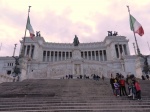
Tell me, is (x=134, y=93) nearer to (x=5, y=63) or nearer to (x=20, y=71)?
(x=20, y=71)

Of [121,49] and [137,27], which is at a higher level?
[121,49]

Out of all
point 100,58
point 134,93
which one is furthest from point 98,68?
point 100,58

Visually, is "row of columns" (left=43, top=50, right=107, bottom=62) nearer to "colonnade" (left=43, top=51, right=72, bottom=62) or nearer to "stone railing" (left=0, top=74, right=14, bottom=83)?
"colonnade" (left=43, top=51, right=72, bottom=62)

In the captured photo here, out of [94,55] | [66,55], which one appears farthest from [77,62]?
[94,55]

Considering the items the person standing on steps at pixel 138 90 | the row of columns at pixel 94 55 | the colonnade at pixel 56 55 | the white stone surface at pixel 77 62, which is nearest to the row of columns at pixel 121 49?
the white stone surface at pixel 77 62

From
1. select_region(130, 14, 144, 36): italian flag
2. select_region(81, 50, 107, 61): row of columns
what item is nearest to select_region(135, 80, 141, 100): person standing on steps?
select_region(130, 14, 144, 36): italian flag

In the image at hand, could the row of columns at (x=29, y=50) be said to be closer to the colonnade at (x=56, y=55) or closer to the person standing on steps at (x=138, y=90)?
the colonnade at (x=56, y=55)

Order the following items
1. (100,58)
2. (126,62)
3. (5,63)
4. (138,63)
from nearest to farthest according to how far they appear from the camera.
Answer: (138,63)
(126,62)
(5,63)
(100,58)

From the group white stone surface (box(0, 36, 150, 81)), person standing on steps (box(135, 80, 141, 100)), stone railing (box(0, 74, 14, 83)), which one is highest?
white stone surface (box(0, 36, 150, 81))

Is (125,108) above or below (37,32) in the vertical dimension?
below

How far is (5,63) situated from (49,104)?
53.9 metres

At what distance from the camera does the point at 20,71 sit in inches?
906

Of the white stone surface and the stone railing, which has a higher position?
the white stone surface

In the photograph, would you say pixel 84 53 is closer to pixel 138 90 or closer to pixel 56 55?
pixel 56 55
